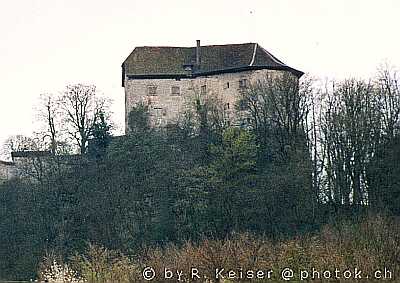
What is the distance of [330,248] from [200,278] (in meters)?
2.93

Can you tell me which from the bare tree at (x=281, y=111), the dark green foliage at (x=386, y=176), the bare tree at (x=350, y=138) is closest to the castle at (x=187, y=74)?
the bare tree at (x=281, y=111)

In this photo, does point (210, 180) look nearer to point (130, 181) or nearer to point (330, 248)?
point (130, 181)

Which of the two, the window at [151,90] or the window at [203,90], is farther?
the window at [151,90]

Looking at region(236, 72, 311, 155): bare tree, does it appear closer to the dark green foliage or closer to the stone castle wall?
the stone castle wall

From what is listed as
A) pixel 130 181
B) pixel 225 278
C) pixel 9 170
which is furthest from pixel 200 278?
pixel 9 170

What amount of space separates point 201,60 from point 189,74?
158 cm

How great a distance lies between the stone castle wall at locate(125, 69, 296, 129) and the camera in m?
63.9

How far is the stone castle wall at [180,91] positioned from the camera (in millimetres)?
63938

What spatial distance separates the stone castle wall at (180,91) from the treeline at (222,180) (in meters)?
6.07

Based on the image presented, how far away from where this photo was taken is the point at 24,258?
155 feet

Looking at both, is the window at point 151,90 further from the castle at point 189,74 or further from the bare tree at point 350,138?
the bare tree at point 350,138

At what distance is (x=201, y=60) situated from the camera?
2643 inches

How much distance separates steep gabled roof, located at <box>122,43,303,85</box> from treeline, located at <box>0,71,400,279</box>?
23.4 feet

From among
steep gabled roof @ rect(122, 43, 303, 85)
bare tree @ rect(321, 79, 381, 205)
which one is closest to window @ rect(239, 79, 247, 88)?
steep gabled roof @ rect(122, 43, 303, 85)
